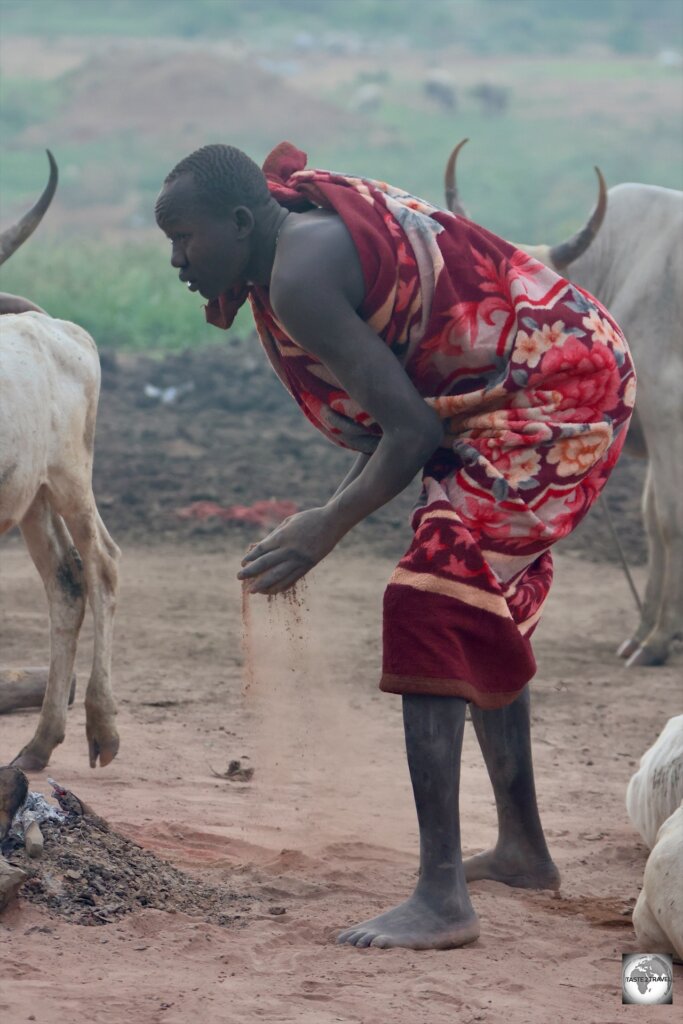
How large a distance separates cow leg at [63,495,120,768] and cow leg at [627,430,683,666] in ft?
8.77

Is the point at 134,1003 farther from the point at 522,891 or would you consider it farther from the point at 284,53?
the point at 284,53

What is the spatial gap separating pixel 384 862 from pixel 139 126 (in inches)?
1127

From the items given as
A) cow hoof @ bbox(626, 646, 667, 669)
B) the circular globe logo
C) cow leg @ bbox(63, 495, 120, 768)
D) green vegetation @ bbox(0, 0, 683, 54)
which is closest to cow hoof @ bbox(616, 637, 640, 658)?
cow hoof @ bbox(626, 646, 667, 669)

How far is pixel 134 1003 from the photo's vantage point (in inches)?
124

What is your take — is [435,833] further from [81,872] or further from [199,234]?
[199,234]

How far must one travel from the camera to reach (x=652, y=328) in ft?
23.9

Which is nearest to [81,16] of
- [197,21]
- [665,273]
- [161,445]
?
[197,21]

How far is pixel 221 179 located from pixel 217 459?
289 inches

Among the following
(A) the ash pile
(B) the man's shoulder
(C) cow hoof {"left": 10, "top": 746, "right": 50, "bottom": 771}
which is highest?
(B) the man's shoulder

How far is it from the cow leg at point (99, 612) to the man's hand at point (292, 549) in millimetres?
1756

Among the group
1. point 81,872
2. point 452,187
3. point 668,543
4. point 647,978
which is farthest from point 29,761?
point 452,187

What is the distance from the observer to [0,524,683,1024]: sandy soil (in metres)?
3.29

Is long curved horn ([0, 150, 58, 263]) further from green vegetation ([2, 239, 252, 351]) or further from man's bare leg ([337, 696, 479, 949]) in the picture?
green vegetation ([2, 239, 252, 351])

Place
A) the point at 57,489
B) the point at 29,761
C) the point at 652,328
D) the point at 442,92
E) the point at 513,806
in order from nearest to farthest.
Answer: the point at 513,806, the point at 29,761, the point at 57,489, the point at 652,328, the point at 442,92
